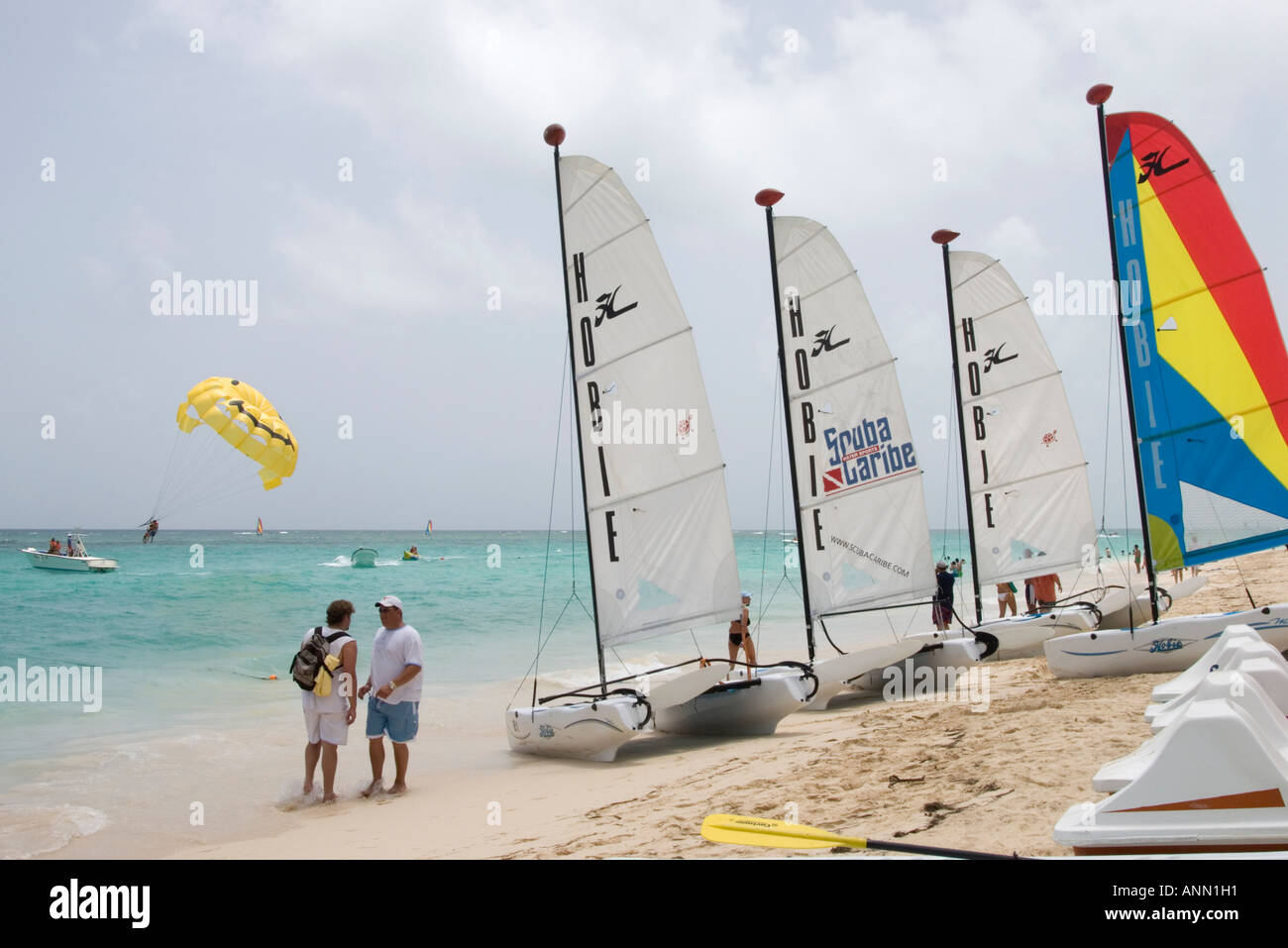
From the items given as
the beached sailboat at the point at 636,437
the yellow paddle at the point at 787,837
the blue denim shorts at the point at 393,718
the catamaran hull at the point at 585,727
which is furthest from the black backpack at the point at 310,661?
the yellow paddle at the point at 787,837

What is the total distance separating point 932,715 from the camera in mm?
8406

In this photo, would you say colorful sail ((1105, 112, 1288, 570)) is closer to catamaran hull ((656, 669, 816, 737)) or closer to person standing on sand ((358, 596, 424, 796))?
catamaran hull ((656, 669, 816, 737))

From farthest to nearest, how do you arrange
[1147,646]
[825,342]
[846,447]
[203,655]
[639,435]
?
[203,655] < [825,342] < [846,447] < [639,435] < [1147,646]

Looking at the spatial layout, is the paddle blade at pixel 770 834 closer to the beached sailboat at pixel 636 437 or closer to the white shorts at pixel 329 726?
the white shorts at pixel 329 726

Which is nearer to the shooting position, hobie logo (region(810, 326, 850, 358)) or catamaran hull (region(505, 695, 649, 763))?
catamaran hull (region(505, 695, 649, 763))

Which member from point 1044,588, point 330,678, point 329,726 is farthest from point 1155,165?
point 329,726

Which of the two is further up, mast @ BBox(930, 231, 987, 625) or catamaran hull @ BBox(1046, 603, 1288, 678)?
mast @ BBox(930, 231, 987, 625)

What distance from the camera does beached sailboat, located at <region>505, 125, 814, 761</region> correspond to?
988 centimetres

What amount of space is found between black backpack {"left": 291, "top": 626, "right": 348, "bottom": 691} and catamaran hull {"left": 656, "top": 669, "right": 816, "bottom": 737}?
3371 millimetres

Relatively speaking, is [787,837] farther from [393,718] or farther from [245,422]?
[245,422]

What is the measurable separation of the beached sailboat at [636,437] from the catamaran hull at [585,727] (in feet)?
1.60

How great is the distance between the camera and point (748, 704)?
365 inches

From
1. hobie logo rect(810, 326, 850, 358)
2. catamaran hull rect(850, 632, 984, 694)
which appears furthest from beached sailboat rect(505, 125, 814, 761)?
hobie logo rect(810, 326, 850, 358)

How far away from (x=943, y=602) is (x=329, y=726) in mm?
10061
